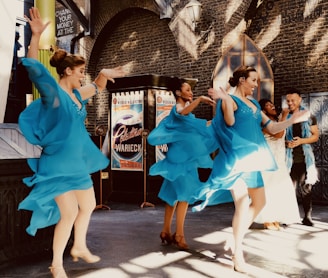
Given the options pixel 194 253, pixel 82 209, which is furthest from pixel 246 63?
pixel 82 209

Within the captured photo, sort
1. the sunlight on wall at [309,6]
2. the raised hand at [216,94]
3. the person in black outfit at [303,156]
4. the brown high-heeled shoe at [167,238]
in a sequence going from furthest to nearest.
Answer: the sunlight on wall at [309,6], the person in black outfit at [303,156], the brown high-heeled shoe at [167,238], the raised hand at [216,94]

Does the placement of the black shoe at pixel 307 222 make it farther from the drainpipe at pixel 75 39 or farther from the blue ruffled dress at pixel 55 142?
the drainpipe at pixel 75 39

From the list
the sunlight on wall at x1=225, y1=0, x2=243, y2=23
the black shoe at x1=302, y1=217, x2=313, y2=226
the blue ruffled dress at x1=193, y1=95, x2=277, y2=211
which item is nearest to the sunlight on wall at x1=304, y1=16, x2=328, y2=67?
the sunlight on wall at x1=225, y1=0, x2=243, y2=23

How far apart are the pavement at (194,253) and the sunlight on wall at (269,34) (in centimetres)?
401

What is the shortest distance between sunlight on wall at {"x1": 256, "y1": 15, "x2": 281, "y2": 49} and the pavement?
4007 millimetres

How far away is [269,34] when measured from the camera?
852 cm

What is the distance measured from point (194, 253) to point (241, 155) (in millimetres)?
1105

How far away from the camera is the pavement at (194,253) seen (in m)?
3.23

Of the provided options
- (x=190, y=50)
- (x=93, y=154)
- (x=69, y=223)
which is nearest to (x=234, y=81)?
(x=93, y=154)

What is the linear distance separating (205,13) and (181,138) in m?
5.43

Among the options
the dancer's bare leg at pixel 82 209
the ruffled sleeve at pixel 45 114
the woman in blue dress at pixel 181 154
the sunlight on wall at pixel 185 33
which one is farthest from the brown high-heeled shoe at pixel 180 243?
the sunlight on wall at pixel 185 33

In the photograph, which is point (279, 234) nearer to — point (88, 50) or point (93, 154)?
point (93, 154)

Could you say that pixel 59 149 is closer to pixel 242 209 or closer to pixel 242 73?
pixel 242 209

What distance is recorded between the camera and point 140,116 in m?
7.79
